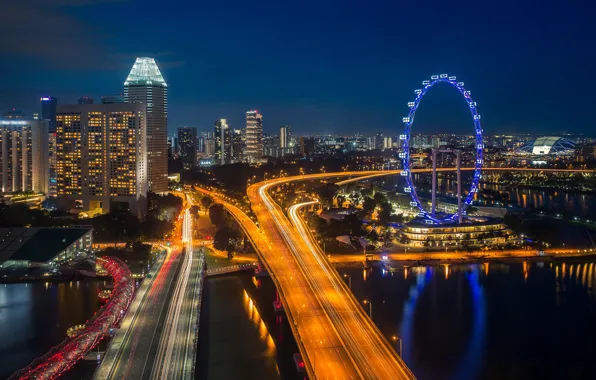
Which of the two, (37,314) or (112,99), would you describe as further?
(112,99)

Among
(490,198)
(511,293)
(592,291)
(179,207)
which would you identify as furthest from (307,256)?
(490,198)

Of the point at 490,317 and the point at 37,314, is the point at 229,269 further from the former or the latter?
the point at 490,317

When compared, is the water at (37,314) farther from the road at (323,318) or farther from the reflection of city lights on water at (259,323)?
the road at (323,318)

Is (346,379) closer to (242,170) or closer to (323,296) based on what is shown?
(323,296)

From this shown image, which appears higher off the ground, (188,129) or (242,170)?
(188,129)

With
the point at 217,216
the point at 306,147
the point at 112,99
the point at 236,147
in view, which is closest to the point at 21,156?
the point at 112,99

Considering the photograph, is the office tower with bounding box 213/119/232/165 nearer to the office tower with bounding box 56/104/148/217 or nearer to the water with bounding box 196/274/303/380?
the office tower with bounding box 56/104/148/217
